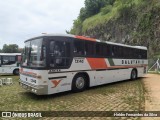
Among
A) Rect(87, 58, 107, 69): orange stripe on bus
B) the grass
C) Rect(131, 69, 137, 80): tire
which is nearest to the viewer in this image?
the grass

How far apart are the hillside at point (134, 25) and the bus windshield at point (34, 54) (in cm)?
1930

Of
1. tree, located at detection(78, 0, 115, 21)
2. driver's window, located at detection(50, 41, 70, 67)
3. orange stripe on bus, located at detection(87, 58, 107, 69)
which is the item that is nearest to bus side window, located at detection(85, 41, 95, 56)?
orange stripe on bus, located at detection(87, 58, 107, 69)

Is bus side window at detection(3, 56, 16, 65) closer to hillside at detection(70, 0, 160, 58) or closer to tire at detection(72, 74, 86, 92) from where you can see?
tire at detection(72, 74, 86, 92)

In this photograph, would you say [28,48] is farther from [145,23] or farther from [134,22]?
[134,22]

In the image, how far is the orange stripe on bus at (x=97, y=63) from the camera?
11234mm

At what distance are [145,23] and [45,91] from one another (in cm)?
2170

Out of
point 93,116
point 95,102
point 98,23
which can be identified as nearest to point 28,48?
point 95,102

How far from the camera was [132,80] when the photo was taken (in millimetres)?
16172

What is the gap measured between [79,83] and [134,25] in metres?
21.2

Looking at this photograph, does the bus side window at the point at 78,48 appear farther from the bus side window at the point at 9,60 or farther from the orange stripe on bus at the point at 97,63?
the bus side window at the point at 9,60

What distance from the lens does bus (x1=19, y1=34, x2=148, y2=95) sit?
8734mm

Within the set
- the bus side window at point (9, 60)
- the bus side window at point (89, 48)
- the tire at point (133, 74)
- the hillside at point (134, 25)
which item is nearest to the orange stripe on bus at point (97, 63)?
the bus side window at point (89, 48)

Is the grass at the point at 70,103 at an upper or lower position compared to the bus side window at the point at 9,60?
lower

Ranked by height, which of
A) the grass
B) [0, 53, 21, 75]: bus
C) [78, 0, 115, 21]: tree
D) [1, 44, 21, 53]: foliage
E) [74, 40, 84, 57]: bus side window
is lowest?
the grass
